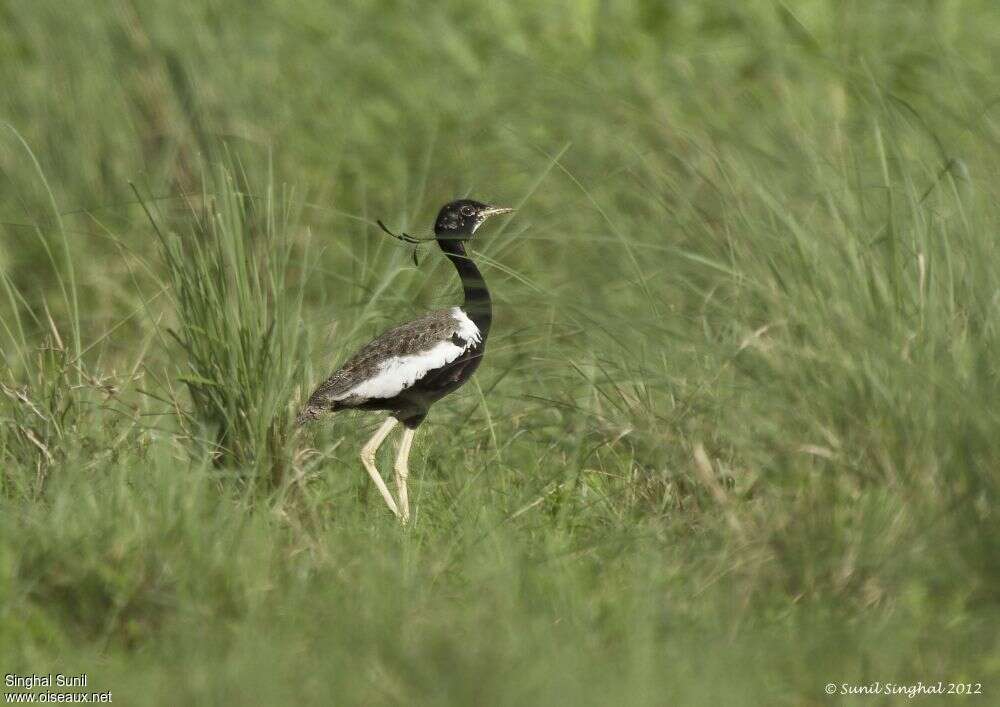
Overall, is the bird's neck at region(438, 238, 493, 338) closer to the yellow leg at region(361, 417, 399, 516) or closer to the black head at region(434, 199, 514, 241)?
the black head at region(434, 199, 514, 241)

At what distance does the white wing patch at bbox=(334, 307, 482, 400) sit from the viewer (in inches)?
226

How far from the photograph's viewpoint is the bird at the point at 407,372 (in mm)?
5676

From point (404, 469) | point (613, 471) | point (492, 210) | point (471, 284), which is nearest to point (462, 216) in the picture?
point (492, 210)

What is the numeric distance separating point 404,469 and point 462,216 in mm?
1105

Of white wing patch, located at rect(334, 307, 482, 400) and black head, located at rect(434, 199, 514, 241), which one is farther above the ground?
black head, located at rect(434, 199, 514, 241)

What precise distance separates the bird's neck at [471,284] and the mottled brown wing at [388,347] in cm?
11

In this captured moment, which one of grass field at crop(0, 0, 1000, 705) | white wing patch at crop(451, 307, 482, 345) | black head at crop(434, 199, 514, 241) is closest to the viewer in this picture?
grass field at crop(0, 0, 1000, 705)

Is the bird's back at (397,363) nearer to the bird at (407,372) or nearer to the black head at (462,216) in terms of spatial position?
the bird at (407,372)

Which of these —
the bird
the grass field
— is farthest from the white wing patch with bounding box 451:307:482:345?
the grass field

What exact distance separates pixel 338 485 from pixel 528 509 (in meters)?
0.83

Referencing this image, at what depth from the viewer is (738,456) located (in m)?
4.73

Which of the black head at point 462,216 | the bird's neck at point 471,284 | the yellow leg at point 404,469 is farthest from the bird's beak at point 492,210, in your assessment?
the yellow leg at point 404,469

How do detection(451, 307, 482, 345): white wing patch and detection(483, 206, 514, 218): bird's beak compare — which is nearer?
detection(451, 307, 482, 345): white wing patch

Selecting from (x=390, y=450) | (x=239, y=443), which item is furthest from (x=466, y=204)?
(x=239, y=443)
